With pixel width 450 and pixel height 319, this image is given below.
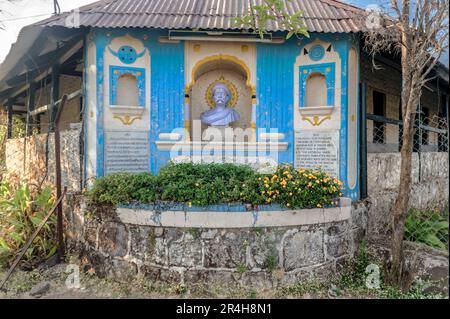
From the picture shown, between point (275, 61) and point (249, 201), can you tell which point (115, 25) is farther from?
point (249, 201)

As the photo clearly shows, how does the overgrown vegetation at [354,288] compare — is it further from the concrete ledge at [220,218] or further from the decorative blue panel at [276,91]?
the decorative blue panel at [276,91]

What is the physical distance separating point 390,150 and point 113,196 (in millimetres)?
6787

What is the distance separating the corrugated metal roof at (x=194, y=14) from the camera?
17.1 ft

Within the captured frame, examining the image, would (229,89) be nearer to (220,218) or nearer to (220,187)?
(220,187)

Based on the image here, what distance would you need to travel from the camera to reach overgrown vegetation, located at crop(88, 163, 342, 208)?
411 cm

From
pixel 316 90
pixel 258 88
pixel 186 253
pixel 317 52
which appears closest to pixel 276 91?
pixel 258 88

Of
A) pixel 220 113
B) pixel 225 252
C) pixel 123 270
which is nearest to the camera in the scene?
pixel 225 252

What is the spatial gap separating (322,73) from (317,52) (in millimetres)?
408

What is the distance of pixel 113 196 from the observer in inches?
171

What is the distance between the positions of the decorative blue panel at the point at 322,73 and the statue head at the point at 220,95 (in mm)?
1553

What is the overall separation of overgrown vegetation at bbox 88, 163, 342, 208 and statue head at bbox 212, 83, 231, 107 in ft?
6.79

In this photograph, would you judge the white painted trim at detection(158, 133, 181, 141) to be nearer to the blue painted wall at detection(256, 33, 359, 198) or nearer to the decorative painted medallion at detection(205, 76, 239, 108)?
the decorative painted medallion at detection(205, 76, 239, 108)

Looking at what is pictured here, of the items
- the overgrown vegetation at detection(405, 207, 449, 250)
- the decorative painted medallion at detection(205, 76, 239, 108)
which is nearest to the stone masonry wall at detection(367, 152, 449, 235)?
the overgrown vegetation at detection(405, 207, 449, 250)

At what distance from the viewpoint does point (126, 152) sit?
5.58 meters
